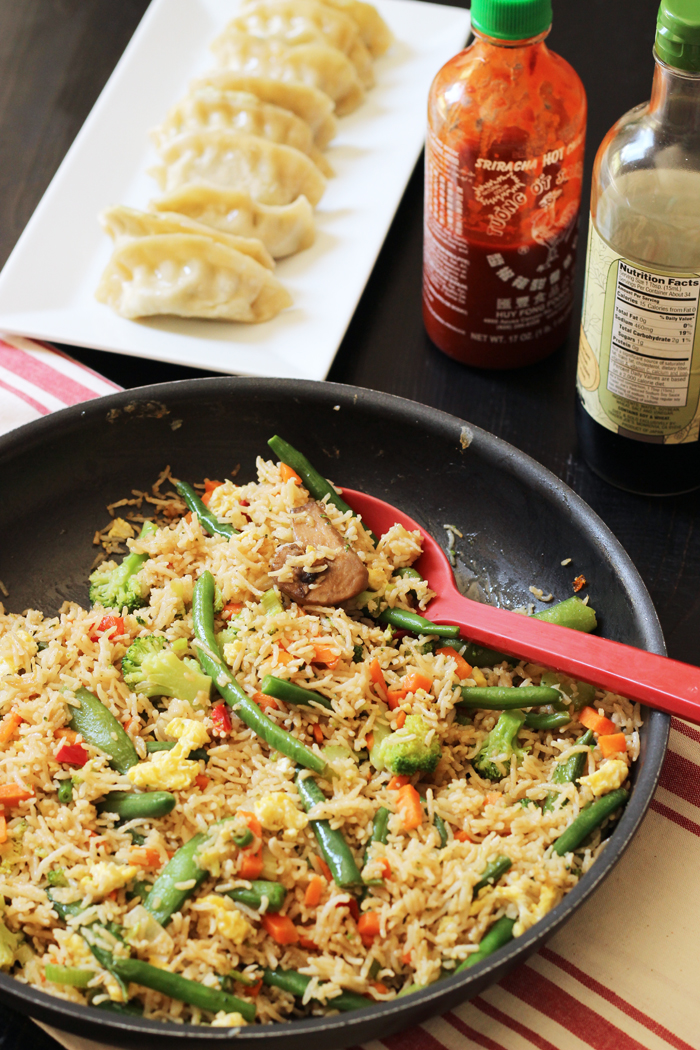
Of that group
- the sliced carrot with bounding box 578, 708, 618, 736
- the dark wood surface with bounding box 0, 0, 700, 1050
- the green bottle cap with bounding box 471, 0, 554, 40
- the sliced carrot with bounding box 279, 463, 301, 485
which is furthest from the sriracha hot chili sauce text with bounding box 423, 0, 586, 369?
the sliced carrot with bounding box 578, 708, 618, 736

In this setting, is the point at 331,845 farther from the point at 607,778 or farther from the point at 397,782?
the point at 607,778

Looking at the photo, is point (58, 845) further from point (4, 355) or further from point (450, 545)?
point (4, 355)

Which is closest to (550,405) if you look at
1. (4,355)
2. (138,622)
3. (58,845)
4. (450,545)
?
(450,545)

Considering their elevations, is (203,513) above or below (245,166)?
below

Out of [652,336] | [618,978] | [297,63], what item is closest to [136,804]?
[618,978]

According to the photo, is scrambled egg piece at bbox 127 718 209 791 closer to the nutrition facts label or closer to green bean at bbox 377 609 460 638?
green bean at bbox 377 609 460 638

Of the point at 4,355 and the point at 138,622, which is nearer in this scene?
the point at 138,622
